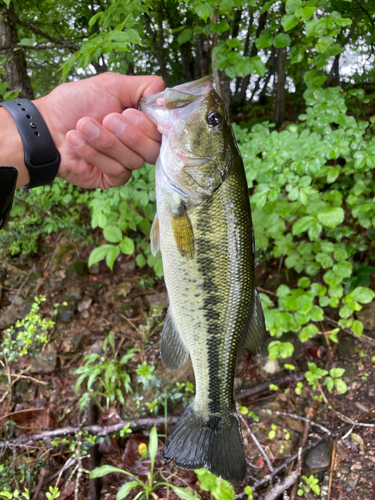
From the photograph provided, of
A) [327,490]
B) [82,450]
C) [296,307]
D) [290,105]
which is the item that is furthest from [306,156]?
[290,105]

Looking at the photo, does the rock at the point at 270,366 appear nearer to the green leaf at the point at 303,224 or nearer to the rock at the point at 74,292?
the green leaf at the point at 303,224

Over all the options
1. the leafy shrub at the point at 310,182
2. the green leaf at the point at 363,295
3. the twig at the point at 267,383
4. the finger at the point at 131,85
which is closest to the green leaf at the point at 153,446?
the twig at the point at 267,383

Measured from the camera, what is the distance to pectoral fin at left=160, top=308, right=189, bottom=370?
1937 millimetres

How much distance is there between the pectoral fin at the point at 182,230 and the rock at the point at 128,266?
3.44 metres

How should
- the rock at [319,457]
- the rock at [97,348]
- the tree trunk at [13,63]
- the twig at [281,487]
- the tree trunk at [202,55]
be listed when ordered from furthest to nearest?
the tree trunk at [202,55] < the rock at [97,348] < the tree trunk at [13,63] < the rock at [319,457] < the twig at [281,487]

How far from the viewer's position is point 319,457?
114 inches

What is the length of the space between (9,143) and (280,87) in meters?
4.86

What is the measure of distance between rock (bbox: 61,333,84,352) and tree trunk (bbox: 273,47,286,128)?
478 centimetres

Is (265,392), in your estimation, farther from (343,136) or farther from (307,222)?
(343,136)

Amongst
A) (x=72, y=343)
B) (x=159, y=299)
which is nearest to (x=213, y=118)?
(x=159, y=299)

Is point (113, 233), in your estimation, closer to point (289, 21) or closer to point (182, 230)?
point (182, 230)

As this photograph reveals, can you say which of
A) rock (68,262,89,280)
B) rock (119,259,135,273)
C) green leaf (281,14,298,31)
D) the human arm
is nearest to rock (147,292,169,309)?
rock (119,259,135,273)

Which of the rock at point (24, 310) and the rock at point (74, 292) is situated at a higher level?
the rock at point (74, 292)

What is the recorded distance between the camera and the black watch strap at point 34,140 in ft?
5.91
